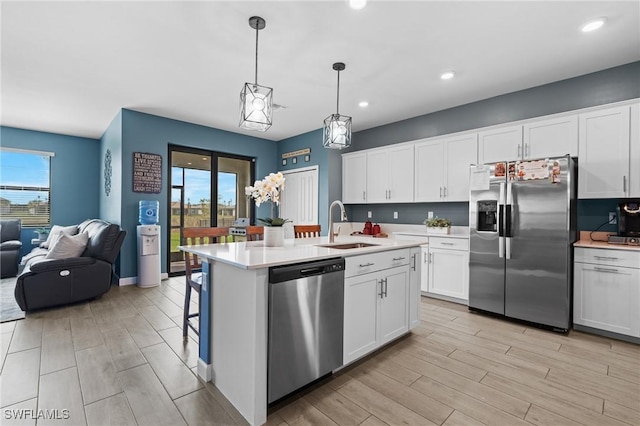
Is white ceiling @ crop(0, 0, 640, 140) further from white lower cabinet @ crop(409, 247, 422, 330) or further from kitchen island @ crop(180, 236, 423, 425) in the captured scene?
white lower cabinet @ crop(409, 247, 422, 330)

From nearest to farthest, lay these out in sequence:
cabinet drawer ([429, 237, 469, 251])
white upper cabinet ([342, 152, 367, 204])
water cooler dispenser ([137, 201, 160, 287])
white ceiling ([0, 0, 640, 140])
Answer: white ceiling ([0, 0, 640, 140])
cabinet drawer ([429, 237, 469, 251])
water cooler dispenser ([137, 201, 160, 287])
white upper cabinet ([342, 152, 367, 204])

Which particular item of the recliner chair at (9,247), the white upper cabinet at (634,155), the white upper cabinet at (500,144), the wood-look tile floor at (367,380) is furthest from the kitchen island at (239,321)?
the recliner chair at (9,247)

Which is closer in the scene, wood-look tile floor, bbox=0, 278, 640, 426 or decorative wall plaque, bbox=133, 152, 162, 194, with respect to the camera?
wood-look tile floor, bbox=0, 278, 640, 426

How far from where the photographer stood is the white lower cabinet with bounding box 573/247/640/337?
9.24 ft

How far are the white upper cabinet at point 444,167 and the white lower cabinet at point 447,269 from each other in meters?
0.69

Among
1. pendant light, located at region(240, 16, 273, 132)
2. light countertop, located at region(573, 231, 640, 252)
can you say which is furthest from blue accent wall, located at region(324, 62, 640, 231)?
pendant light, located at region(240, 16, 273, 132)

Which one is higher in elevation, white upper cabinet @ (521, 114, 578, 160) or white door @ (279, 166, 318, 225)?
white upper cabinet @ (521, 114, 578, 160)

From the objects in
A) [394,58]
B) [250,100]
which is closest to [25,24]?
[250,100]

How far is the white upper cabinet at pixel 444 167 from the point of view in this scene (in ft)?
13.5

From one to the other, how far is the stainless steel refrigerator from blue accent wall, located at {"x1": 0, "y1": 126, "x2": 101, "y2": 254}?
7532 mm

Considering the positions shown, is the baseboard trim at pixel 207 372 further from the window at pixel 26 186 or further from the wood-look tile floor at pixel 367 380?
the window at pixel 26 186

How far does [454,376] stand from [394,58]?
2.94 m

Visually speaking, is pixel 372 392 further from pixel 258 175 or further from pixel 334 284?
pixel 258 175

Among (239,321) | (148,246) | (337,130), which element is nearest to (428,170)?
(337,130)
